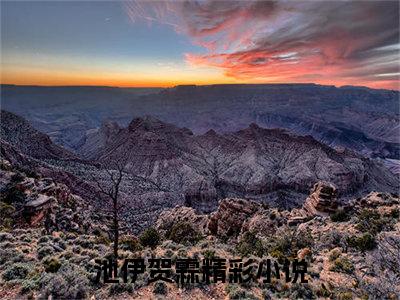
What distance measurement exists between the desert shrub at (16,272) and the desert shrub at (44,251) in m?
2.95

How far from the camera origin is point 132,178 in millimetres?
104188

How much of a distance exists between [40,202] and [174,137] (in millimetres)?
126358

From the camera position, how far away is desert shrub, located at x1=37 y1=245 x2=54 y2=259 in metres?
18.8

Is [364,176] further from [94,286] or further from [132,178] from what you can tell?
[94,286]

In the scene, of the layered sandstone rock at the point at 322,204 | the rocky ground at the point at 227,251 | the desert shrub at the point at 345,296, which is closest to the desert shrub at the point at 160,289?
the rocky ground at the point at 227,251

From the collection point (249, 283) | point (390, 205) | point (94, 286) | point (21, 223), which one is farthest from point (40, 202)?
point (390, 205)

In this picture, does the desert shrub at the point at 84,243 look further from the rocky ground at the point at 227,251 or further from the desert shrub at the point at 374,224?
the desert shrub at the point at 374,224

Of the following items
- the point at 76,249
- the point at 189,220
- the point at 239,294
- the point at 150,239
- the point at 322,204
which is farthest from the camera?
the point at 189,220

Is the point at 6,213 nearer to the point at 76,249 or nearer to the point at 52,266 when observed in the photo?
the point at 76,249

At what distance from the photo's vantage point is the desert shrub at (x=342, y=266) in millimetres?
18062

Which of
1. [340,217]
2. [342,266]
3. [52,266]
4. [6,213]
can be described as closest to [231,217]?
[340,217]

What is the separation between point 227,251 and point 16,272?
1330 centimetres

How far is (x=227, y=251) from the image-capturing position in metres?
23.0

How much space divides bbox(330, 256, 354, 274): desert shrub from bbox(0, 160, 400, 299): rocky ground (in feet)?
0.21
